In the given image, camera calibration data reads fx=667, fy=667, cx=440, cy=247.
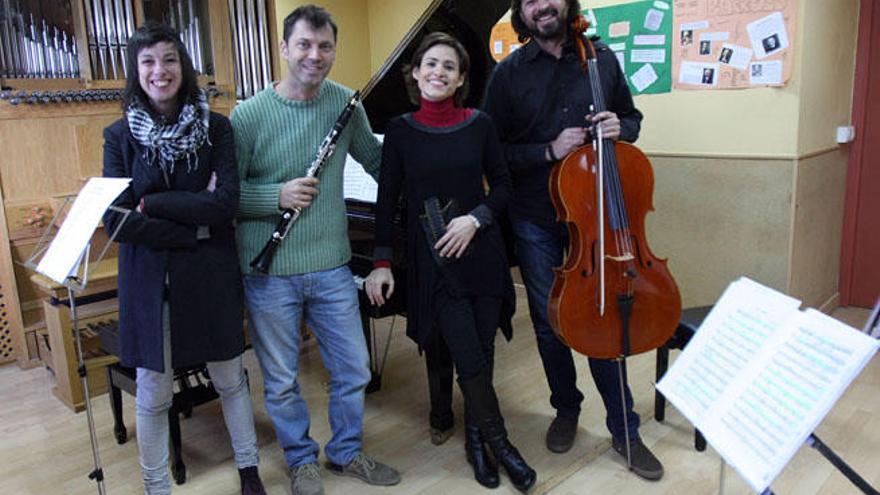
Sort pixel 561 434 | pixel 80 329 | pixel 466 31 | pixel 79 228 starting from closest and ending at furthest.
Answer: pixel 79 228
pixel 561 434
pixel 466 31
pixel 80 329

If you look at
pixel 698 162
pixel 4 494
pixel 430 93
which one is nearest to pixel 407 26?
pixel 698 162

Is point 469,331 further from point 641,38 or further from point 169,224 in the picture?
point 641,38

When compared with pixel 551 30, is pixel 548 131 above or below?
below

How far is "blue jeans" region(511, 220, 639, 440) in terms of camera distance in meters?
2.15

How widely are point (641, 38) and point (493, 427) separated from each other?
2140 millimetres

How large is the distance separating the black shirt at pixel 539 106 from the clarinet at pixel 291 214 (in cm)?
53

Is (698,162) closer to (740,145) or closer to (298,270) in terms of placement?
(740,145)

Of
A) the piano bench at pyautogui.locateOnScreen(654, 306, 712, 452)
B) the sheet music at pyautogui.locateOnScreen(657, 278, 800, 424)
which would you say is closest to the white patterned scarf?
the sheet music at pyautogui.locateOnScreen(657, 278, 800, 424)

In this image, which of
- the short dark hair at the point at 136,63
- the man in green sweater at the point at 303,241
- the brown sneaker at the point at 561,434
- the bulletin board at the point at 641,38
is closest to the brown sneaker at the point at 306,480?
the man in green sweater at the point at 303,241

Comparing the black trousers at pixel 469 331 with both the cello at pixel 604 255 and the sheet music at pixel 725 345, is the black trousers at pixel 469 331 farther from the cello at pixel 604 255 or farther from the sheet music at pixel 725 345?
the sheet music at pixel 725 345

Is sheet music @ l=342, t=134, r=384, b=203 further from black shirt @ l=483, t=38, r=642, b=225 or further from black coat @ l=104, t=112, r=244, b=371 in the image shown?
black coat @ l=104, t=112, r=244, b=371

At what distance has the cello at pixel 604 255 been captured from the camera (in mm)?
1899

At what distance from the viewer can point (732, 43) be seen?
3.01 meters

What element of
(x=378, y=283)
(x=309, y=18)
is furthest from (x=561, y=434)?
(x=309, y=18)
